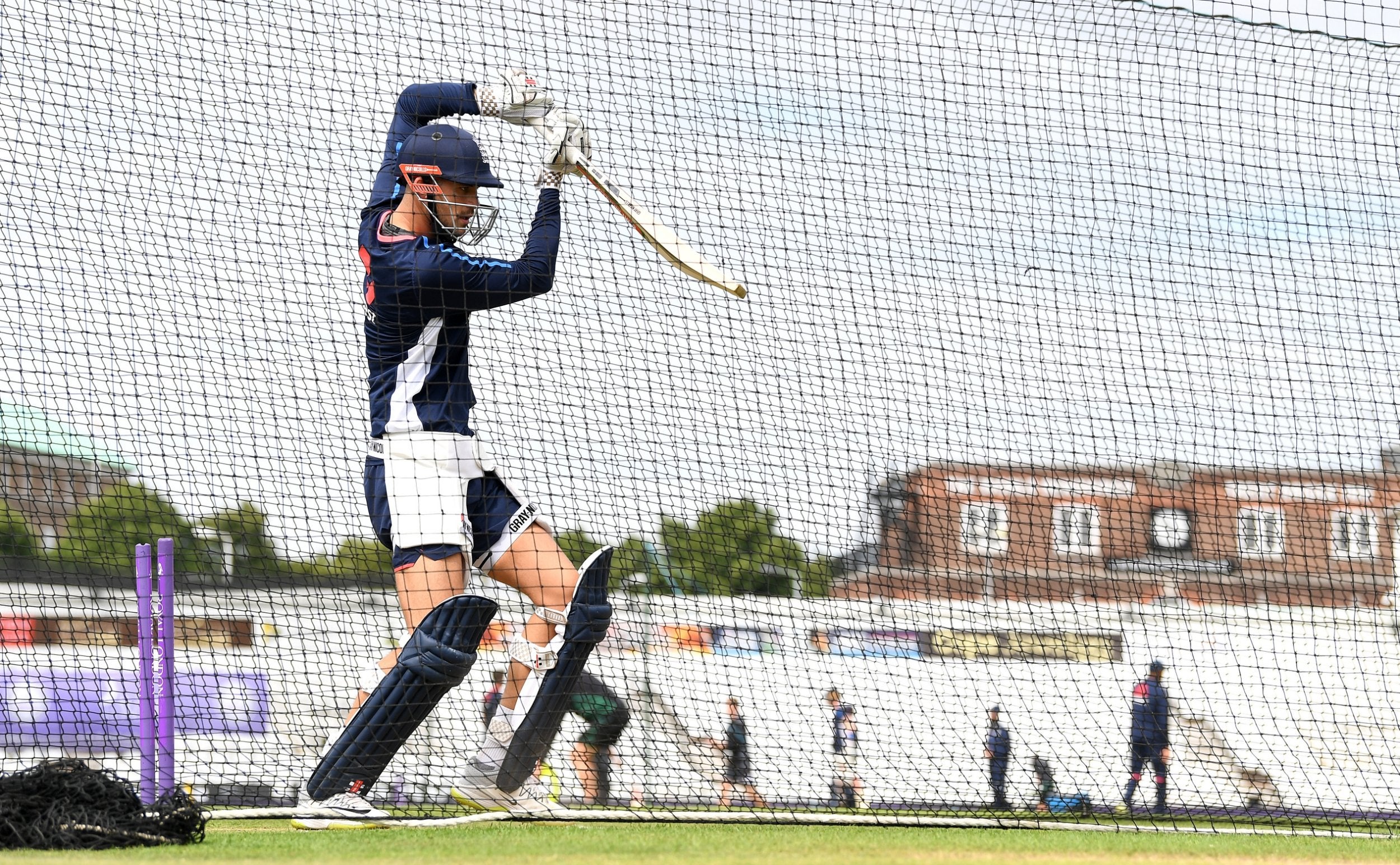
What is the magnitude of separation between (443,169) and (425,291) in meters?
0.36

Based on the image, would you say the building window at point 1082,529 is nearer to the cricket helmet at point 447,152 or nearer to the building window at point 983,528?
the building window at point 983,528

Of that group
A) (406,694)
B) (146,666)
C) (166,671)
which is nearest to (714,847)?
(406,694)

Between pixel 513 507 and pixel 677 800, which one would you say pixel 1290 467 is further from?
pixel 513 507

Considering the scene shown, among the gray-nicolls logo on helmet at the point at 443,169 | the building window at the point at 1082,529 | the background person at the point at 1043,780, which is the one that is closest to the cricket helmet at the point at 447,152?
the gray-nicolls logo on helmet at the point at 443,169

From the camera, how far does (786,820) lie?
4.14 m

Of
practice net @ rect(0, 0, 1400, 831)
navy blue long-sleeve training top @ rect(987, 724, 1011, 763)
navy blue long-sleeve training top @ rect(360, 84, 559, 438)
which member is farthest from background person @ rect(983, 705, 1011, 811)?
navy blue long-sleeve training top @ rect(360, 84, 559, 438)

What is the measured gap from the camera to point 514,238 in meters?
5.68

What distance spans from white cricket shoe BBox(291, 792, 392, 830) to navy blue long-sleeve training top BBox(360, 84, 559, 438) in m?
1.01

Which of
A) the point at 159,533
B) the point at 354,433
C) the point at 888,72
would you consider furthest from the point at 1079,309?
the point at 159,533

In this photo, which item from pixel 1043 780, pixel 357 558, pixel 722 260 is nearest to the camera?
pixel 1043 780

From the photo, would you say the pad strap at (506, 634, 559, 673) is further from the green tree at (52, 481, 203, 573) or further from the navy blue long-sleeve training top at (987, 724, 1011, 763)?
the green tree at (52, 481, 203, 573)

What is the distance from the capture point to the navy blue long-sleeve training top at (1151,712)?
7676mm

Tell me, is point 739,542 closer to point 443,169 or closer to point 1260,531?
point 1260,531

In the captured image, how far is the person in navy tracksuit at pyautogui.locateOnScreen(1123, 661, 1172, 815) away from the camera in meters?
7.27
